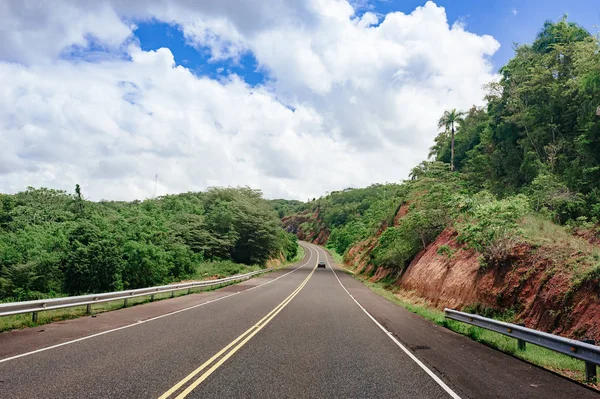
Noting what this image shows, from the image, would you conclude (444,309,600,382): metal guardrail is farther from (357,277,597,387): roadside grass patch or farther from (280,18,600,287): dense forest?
(280,18,600,287): dense forest

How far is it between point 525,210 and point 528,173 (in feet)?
55.4

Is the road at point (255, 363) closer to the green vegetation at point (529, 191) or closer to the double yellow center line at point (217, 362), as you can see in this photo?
the double yellow center line at point (217, 362)

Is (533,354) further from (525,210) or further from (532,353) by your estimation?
(525,210)

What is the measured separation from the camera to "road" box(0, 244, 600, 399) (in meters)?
5.36

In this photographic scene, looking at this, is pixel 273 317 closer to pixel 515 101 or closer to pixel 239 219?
pixel 515 101

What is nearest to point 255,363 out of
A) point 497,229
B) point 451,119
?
point 497,229

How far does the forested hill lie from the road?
13.5 ft

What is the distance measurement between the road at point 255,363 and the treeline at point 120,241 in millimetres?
17649

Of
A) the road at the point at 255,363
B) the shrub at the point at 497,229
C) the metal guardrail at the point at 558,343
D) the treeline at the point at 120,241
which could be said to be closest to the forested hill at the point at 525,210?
the shrub at the point at 497,229

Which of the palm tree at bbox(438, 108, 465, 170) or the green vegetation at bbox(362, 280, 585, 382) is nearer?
the green vegetation at bbox(362, 280, 585, 382)

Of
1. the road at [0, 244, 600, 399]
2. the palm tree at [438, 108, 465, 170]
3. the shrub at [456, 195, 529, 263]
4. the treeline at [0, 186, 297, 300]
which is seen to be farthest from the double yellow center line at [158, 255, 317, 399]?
the palm tree at [438, 108, 465, 170]

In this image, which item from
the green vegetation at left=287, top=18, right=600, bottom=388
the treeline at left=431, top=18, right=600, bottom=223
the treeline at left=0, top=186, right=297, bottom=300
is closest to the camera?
the green vegetation at left=287, top=18, right=600, bottom=388

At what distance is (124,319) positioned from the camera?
11977 millimetres

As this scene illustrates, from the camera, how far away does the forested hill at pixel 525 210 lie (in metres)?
12.1
